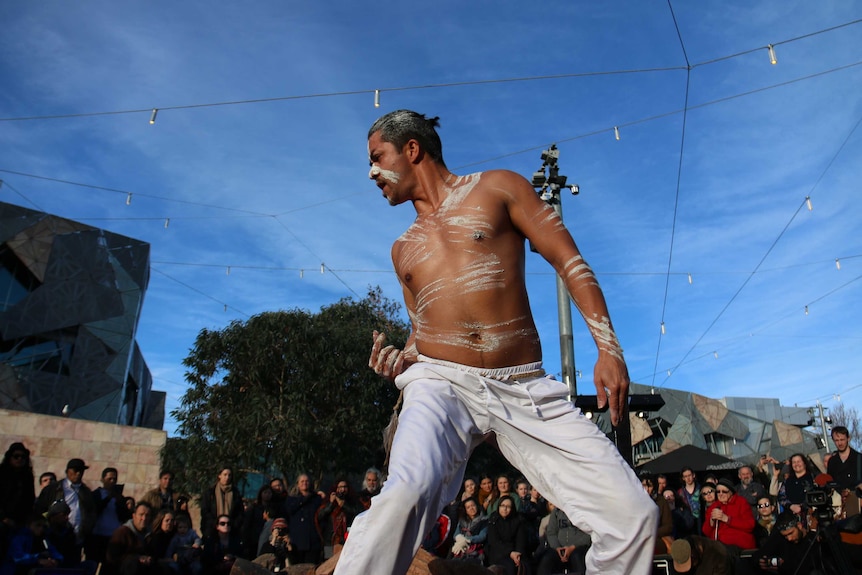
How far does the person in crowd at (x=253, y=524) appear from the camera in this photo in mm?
8977

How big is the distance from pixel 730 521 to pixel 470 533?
124 inches

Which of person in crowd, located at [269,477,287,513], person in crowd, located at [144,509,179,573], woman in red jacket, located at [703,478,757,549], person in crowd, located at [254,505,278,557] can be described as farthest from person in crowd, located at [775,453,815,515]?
person in crowd, located at [144,509,179,573]

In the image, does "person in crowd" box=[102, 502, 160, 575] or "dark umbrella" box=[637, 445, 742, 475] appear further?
"dark umbrella" box=[637, 445, 742, 475]

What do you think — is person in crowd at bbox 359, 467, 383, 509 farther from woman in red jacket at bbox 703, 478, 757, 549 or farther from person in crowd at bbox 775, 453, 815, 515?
person in crowd at bbox 775, 453, 815, 515

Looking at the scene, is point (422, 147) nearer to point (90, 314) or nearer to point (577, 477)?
point (577, 477)

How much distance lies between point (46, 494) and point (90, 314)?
30.8 metres

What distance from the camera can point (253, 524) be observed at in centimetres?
914

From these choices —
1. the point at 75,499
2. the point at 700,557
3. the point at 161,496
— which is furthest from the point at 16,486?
the point at 700,557

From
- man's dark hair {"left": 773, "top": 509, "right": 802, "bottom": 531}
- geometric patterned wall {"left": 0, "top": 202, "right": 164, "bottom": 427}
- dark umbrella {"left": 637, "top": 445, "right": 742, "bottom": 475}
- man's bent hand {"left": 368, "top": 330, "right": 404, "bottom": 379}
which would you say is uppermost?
geometric patterned wall {"left": 0, "top": 202, "right": 164, "bottom": 427}

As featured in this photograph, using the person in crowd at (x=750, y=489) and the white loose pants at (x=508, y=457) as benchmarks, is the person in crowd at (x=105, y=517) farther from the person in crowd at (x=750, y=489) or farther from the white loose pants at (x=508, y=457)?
the person in crowd at (x=750, y=489)

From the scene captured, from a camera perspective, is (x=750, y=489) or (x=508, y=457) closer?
(x=508, y=457)

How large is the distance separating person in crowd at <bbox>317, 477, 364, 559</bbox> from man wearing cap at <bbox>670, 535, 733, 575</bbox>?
13.5 ft

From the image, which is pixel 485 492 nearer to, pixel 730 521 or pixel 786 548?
pixel 730 521

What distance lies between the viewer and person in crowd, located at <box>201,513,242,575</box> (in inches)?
322
